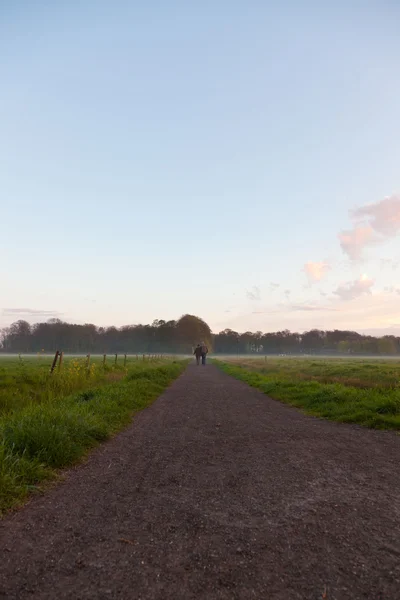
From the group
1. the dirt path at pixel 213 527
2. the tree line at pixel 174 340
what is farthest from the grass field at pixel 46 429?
the tree line at pixel 174 340

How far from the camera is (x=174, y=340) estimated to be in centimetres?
11075

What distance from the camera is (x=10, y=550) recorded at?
314 centimetres

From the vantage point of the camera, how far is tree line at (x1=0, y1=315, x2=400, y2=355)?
371 ft

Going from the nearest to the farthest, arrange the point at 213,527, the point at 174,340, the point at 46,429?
1. the point at 213,527
2. the point at 46,429
3. the point at 174,340

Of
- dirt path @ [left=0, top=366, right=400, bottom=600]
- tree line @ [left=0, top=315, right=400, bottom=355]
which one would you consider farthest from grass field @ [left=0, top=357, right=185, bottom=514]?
tree line @ [left=0, top=315, right=400, bottom=355]

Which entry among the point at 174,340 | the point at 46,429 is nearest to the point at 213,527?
the point at 46,429

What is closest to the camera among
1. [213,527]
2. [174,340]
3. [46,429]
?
[213,527]

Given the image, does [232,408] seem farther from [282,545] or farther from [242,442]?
[282,545]

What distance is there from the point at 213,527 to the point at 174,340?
10793 centimetres

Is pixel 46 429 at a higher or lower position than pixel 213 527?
higher

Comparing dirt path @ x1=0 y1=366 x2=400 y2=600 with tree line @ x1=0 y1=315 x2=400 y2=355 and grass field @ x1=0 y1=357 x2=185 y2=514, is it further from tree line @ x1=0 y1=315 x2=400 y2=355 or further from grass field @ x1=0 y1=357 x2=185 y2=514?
tree line @ x1=0 y1=315 x2=400 y2=355

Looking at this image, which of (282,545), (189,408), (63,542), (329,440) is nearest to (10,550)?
(63,542)

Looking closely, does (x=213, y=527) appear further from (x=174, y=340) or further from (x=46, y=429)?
(x=174, y=340)

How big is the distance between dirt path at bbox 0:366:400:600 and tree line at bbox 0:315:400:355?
296 ft
